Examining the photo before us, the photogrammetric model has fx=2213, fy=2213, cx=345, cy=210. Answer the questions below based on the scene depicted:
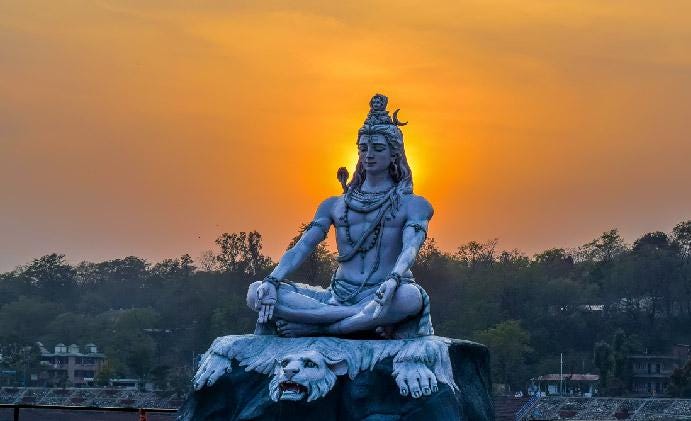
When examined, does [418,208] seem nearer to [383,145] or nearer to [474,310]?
[383,145]

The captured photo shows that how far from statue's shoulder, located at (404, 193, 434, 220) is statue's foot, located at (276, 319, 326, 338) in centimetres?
134

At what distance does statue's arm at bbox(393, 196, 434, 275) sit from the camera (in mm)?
19031

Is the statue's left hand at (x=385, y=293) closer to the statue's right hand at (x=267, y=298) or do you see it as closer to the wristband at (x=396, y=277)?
the wristband at (x=396, y=277)

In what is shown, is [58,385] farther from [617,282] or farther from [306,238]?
[306,238]

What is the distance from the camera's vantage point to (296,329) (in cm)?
1919

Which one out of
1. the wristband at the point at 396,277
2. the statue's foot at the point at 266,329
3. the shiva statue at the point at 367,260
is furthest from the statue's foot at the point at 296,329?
the wristband at the point at 396,277

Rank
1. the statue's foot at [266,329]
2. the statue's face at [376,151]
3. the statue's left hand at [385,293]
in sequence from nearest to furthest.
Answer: the statue's left hand at [385,293], the statue's foot at [266,329], the statue's face at [376,151]

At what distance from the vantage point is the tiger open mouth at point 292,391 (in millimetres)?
18328

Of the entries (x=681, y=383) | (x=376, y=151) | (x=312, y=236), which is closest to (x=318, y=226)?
(x=312, y=236)

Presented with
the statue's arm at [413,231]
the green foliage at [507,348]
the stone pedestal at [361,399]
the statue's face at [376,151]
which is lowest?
the stone pedestal at [361,399]

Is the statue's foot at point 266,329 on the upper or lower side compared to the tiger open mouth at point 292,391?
upper

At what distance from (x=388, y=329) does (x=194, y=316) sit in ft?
148

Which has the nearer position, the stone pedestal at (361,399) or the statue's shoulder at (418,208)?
the stone pedestal at (361,399)

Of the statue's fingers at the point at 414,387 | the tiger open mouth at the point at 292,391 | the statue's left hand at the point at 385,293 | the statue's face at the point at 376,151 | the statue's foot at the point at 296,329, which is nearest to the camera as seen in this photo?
the statue's fingers at the point at 414,387
